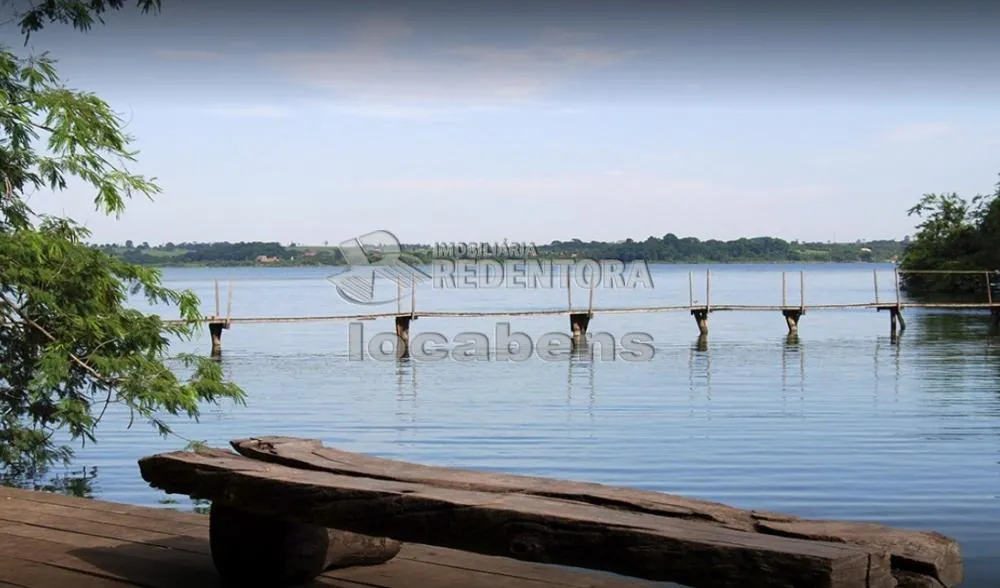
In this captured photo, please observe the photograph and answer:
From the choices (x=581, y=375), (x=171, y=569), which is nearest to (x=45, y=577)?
(x=171, y=569)

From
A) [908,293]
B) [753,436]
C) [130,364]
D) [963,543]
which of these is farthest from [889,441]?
[908,293]

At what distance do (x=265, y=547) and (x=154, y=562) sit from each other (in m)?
0.65

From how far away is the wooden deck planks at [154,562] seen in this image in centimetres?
445

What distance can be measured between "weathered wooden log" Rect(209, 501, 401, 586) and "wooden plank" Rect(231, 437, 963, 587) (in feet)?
0.80

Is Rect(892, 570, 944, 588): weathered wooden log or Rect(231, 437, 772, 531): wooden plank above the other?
Result: Rect(231, 437, 772, 531): wooden plank

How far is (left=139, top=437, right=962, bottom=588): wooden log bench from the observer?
2.99 metres

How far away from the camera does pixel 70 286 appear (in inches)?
283

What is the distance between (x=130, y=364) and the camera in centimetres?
724

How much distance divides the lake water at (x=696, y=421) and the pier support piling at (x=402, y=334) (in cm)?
155

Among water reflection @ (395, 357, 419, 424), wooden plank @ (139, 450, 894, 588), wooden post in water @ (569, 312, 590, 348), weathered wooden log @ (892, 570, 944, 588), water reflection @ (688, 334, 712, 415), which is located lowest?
water reflection @ (395, 357, 419, 424)

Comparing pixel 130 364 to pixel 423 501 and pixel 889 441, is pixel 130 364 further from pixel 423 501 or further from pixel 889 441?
pixel 889 441
